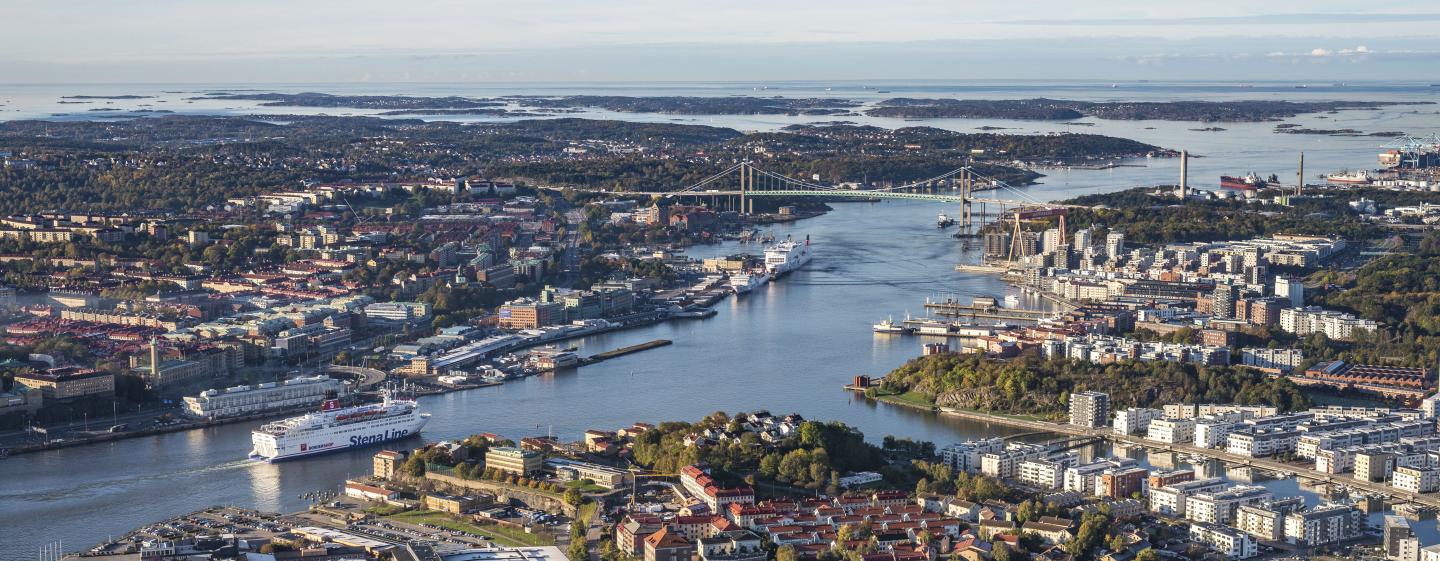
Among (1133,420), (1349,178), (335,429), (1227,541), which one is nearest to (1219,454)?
(1133,420)

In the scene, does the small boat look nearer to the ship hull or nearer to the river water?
the river water

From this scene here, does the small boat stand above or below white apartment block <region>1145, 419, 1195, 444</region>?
below

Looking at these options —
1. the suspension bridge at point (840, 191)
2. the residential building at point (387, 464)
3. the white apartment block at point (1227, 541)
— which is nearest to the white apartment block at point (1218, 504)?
the white apartment block at point (1227, 541)

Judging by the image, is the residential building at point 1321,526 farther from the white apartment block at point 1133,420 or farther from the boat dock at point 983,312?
the boat dock at point 983,312

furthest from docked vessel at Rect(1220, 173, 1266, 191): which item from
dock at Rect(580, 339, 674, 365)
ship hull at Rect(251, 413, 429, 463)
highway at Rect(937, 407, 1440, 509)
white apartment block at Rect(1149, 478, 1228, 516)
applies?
white apartment block at Rect(1149, 478, 1228, 516)

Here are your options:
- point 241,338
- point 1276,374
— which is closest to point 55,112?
point 241,338

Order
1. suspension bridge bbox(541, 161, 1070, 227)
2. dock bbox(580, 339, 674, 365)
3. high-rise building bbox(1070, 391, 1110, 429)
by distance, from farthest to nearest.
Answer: suspension bridge bbox(541, 161, 1070, 227) < dock bbox(580, 339, 674, 365) < high-rise building bbox(1070, 391, 1110, 429)
